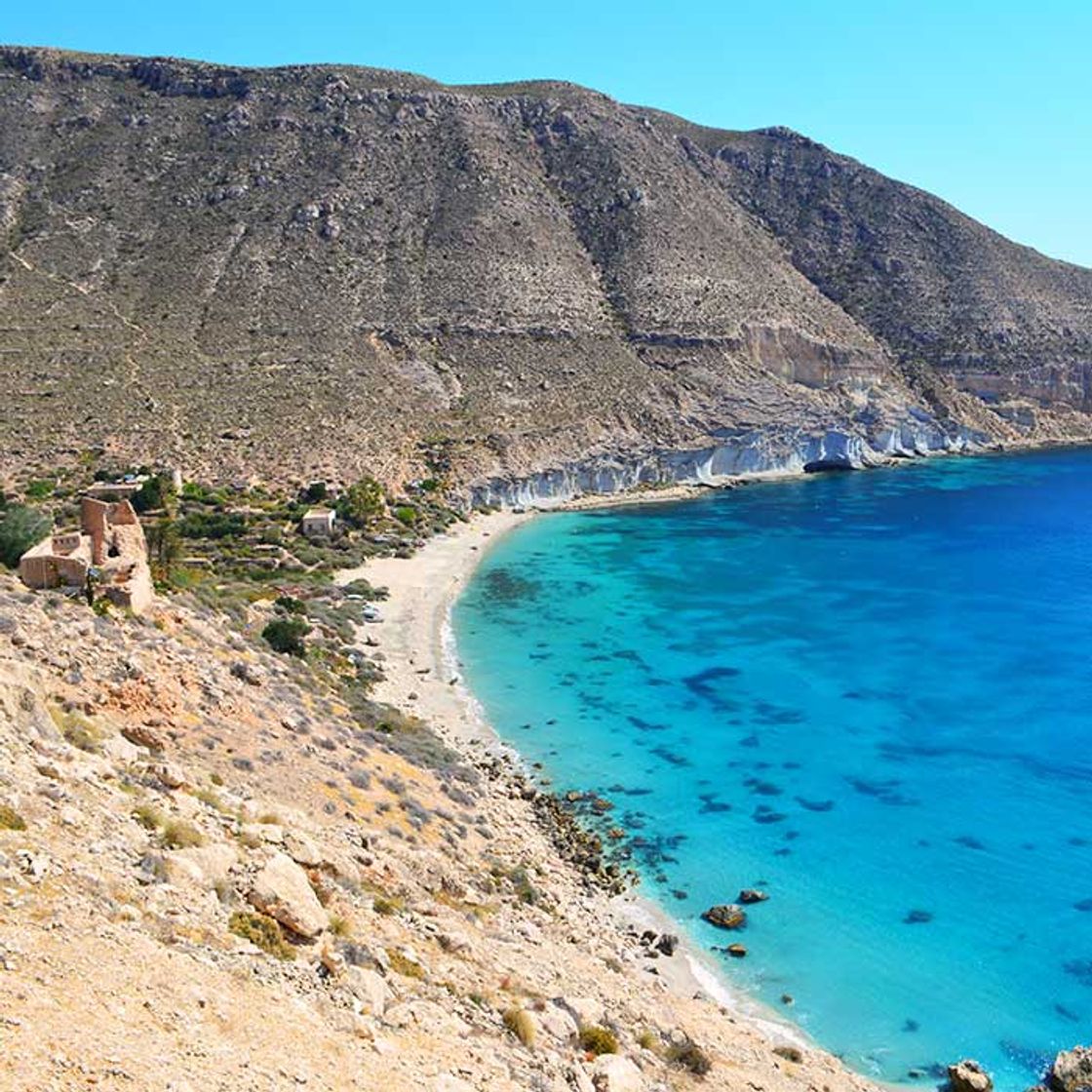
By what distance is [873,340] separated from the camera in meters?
102

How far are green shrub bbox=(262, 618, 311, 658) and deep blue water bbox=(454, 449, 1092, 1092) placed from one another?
6.55 meters

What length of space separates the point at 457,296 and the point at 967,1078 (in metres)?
69.8

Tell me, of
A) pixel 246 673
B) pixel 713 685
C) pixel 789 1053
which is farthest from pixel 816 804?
pixel 246 673

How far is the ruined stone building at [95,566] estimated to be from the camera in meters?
21.1

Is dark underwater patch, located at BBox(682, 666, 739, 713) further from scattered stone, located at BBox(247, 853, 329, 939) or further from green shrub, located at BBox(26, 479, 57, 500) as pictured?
green shrub, located at BBox(26, 479, 57, 500)

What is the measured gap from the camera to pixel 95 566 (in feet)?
74.8

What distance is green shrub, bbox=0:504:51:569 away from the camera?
85.1 feet

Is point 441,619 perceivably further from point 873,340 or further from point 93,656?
point 873,340

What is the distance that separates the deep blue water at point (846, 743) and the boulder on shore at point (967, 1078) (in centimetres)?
68

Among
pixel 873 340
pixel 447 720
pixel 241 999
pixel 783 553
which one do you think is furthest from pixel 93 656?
pixel 873 340

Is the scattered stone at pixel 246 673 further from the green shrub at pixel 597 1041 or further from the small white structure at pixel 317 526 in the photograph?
the small white structure at pixel 317 526

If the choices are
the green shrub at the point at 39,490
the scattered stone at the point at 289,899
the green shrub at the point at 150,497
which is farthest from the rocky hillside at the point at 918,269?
the scattered stone at the point at 289,899

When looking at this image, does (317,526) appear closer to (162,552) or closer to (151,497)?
(151,497)


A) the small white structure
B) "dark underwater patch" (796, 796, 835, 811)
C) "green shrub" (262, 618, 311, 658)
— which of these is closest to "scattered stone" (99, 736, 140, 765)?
"green shrub" (262, 618, 311, 658)
